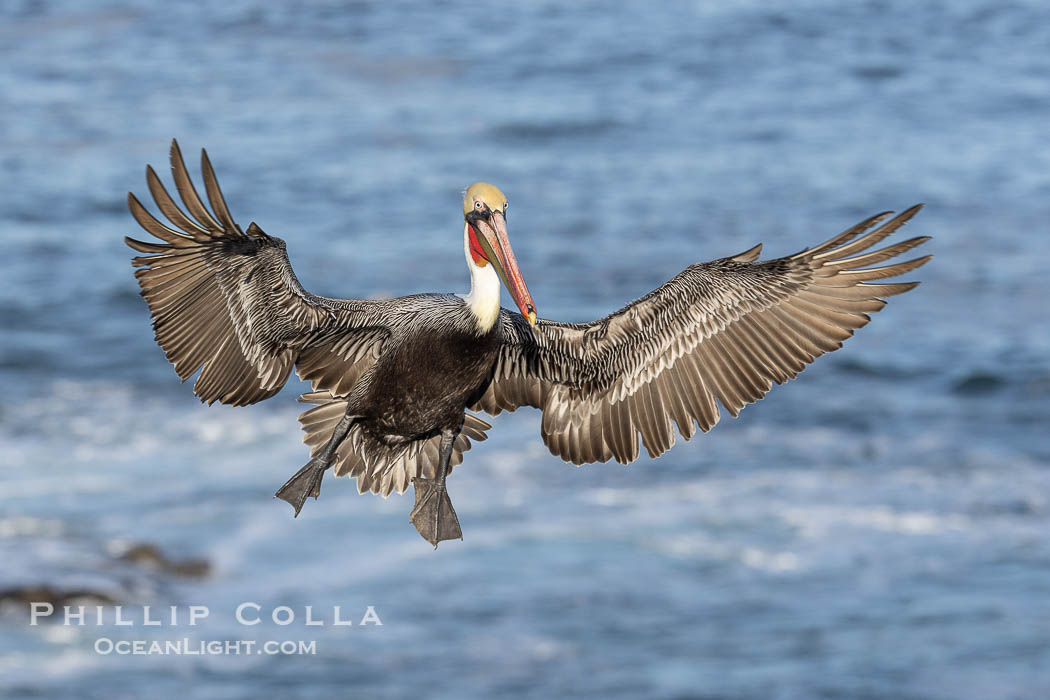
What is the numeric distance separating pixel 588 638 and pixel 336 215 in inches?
1289

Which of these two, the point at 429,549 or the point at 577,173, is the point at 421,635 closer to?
the point at 429,549

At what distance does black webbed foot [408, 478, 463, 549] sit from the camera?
38.9 feet

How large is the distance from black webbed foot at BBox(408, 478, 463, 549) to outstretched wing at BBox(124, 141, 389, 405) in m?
1.04

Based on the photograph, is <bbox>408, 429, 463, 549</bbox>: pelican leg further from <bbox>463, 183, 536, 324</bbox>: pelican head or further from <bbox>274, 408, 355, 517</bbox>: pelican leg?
<bbox>463, 183, 536, 324</bbox>: pelican head

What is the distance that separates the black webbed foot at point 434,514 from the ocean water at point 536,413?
1843 inches

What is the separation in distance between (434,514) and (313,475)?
3.25 ft

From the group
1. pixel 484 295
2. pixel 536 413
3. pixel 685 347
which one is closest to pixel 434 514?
pixel 484 295

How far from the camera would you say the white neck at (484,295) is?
11.0m

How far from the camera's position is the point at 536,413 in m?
72.7

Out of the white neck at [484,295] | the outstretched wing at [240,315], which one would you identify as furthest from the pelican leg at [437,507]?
the white neck at [484,295]

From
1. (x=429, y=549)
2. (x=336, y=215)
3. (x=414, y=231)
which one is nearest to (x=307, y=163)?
(x=336, y=215)

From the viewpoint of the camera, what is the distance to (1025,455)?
7869cm

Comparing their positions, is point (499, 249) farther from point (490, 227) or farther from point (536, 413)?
point (536, 413)

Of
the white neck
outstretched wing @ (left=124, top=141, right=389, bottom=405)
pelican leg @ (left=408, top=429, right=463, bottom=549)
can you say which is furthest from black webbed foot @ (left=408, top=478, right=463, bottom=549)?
the white neck
